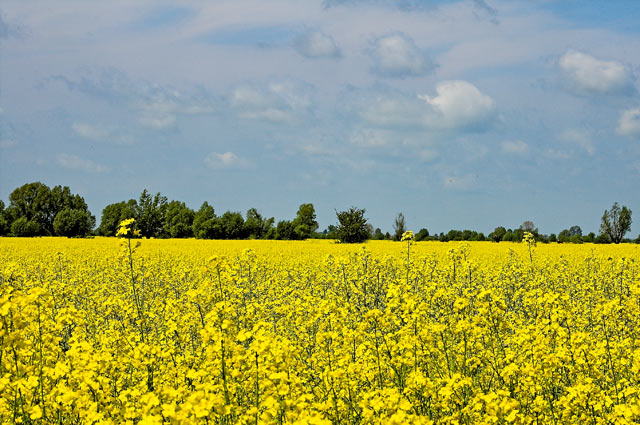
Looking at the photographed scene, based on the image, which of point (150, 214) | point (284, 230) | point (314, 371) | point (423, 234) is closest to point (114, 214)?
point (150, 214)

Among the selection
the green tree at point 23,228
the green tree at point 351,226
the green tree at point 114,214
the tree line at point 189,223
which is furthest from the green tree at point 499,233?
the green tree at point 23,228

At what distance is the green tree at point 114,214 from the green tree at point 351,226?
30.0 metres

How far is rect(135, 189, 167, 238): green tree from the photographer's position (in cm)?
7050

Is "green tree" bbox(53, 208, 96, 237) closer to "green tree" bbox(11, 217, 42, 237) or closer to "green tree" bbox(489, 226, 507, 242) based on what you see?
"green tree" bbox(11, 217, 42, 237)

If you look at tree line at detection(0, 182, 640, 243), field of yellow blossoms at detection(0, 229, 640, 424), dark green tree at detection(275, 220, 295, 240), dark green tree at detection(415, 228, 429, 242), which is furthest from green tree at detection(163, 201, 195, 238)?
field of yellow blossoms at detection(0, 229, 640, 424)

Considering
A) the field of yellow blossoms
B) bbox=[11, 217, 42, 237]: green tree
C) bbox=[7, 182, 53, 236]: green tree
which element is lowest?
the field of yellow blossoms

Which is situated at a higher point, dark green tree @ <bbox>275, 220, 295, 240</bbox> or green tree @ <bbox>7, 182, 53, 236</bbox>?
green tree @ <bbox>7, 182, 53, 236</bbox>

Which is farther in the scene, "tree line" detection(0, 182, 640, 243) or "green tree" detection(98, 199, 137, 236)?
"green tree" detection(98, 199, 137, 236)

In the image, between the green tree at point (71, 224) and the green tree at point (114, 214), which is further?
the green tree at point (114, 214)

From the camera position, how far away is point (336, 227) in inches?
A: 2080

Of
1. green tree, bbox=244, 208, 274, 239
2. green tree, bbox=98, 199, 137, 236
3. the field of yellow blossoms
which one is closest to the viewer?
the field of yellow blossoms

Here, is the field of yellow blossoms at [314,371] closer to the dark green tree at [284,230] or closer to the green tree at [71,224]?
the dark green tree at [284,230]

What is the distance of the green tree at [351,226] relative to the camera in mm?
51531

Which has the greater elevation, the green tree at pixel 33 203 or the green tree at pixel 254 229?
the green tree at pixel 33 203
